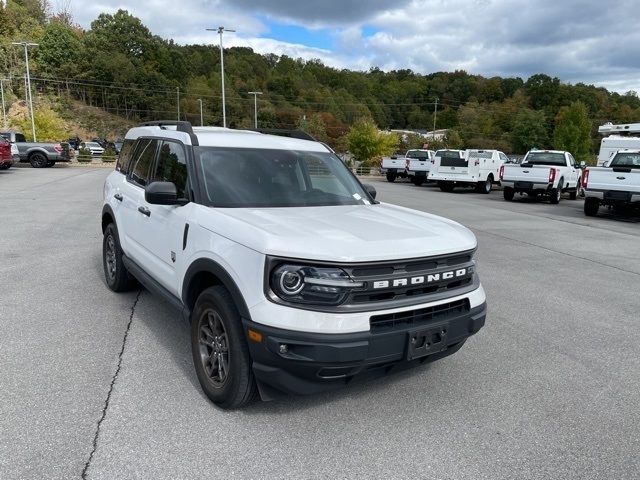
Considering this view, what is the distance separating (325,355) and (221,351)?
89cm

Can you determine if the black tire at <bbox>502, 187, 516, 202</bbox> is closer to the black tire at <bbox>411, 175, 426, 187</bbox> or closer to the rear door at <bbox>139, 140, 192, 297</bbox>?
the black tire at <bbox>411, 175, 426, 187</bbox>

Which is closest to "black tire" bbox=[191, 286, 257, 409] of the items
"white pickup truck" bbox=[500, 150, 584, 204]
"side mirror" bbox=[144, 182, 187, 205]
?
"side mirror" bbox=[144, 182, 187, 205]

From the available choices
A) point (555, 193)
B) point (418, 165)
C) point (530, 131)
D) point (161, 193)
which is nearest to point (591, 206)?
point (555, 193)

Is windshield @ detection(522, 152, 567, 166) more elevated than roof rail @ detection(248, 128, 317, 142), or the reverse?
roof rail @ detection(248, 128, 317, 142)

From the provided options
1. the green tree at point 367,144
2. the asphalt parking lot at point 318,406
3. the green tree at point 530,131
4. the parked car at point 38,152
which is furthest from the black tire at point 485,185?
the green tree at point 530,131

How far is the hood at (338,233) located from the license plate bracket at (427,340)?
0.46 m

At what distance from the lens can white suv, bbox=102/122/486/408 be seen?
282cm

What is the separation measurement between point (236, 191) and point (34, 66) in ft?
350

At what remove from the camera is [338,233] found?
10.1ft

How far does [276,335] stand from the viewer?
279 centimetres

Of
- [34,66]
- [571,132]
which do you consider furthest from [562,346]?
[34,66]

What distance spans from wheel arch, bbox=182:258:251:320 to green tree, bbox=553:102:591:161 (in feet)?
262

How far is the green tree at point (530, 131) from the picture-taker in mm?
100625

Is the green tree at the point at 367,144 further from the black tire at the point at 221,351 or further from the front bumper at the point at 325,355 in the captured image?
the front bumper at the point at 325,355
